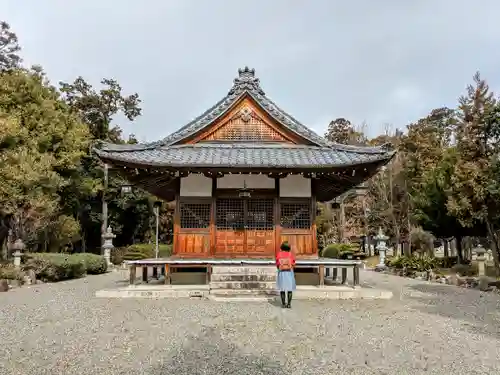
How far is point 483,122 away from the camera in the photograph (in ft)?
46.2

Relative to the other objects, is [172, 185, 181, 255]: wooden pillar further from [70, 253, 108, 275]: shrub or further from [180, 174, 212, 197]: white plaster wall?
[70, 253, 108, 275]: shrub

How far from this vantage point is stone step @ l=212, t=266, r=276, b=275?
39.5 feet

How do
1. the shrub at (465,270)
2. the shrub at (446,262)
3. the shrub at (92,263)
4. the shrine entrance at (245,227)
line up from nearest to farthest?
the shrine entrance at (245,227)
the shrub at (465,270)
the shrub at (92,263)
the shrub at (446,262)

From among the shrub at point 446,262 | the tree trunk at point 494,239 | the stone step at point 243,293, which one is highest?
the tree trunk at point 494,239

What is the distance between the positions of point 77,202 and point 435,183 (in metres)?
23.2

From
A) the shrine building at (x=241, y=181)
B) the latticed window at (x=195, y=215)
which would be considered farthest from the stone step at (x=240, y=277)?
the latticed window at (x=195, y=215)

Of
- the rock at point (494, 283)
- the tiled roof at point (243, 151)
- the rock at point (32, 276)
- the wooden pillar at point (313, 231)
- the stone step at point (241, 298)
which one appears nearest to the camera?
the stone step at point (241, 298)

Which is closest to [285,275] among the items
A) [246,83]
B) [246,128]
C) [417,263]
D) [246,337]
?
[246,337]

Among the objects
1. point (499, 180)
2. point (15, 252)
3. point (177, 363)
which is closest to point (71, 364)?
point (177, 363)

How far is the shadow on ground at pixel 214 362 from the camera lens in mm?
5016

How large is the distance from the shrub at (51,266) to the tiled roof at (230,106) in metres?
6.75

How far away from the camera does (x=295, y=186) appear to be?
1365 centimetres

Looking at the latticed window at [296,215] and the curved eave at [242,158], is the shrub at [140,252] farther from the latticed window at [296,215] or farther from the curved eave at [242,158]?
the latticed window at [296,215]

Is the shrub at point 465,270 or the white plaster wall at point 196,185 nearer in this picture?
the white plaster wall at point 196,185
